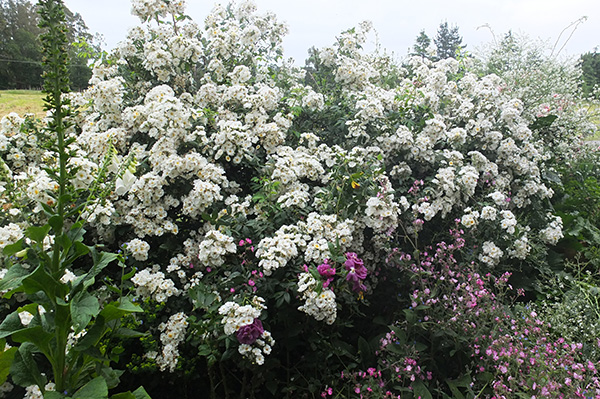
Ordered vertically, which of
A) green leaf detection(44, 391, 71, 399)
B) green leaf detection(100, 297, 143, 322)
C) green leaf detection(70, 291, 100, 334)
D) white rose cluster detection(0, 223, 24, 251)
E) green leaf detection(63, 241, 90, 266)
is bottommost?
green leaf detection(44, 391, 71, 399)

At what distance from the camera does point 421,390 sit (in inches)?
81.6

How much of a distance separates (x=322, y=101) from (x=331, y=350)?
2060mm

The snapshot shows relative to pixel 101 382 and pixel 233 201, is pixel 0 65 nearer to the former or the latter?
pixel 233 201

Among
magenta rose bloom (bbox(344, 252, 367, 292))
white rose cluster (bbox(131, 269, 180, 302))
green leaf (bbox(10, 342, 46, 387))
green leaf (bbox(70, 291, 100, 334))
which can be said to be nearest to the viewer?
green leaf (bbox(70, 291, 100, 334))

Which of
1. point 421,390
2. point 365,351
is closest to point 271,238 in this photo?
point 365,351

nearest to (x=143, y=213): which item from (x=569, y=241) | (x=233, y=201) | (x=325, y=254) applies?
(x=233, y=201)

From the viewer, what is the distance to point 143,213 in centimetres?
269

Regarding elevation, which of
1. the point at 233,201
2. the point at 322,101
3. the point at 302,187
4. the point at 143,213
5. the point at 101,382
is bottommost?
the point at 101,382

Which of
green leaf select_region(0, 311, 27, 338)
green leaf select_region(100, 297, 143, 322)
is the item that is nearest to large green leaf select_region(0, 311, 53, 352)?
green leaf select_region(0, 311, 27, 338)

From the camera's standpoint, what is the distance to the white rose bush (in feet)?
6.21

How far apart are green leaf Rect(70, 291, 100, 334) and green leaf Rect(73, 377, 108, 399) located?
0.21 m

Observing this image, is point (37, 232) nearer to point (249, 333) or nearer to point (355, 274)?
point (249, 333)

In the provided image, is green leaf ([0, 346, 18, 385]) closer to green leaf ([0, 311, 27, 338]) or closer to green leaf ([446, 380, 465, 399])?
green leaf ([0, 311, 27, 338])

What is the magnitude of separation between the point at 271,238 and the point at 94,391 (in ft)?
3.93
